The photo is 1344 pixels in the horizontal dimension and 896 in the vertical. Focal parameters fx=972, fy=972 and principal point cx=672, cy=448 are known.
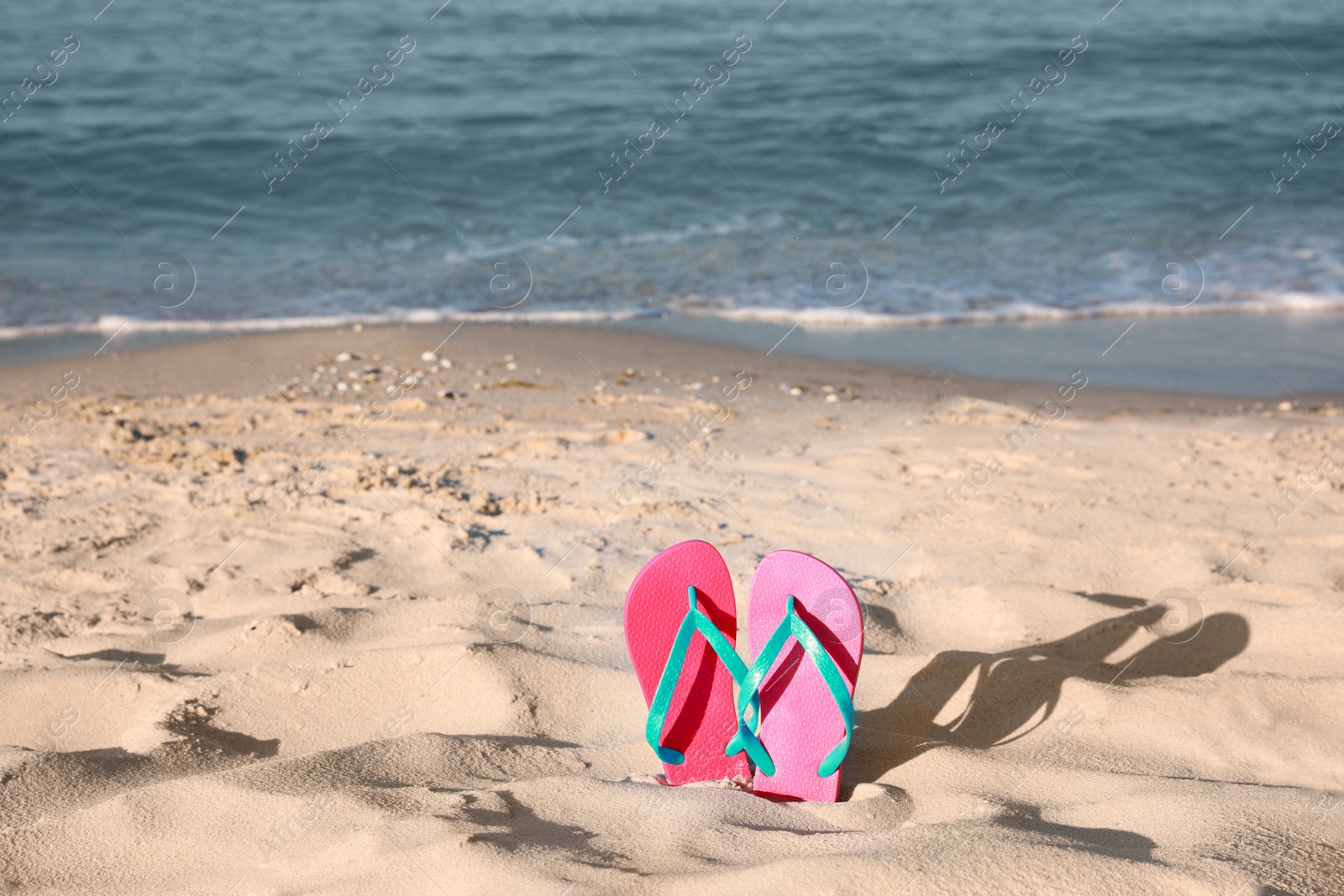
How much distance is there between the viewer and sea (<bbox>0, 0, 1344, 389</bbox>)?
279 inches

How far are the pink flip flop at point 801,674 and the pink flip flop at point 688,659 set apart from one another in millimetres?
66

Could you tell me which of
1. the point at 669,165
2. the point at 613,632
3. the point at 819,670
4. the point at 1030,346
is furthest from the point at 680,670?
the point at 669,165

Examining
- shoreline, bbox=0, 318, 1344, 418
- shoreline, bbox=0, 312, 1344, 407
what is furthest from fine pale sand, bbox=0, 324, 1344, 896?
shoreline, bbox=0, 312, 1344, 407

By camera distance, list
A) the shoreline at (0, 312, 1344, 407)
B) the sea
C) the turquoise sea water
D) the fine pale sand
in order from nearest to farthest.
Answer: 1. the fine pale sand
2. the shoreline at (0, 312, 1344, 407)
3. the sea
4. the turquoise sea water

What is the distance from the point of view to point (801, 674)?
2.10 m

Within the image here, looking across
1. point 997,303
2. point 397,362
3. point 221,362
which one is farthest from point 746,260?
point 221,362

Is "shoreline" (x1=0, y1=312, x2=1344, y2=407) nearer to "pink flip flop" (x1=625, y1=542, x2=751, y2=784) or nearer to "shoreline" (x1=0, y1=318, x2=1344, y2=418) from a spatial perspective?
"shoreline" (x1=0, y1=318, x2=1344, y2=418)

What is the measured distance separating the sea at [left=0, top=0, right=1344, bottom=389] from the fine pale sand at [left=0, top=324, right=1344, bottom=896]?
203cm

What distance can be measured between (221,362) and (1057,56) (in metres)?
11.5

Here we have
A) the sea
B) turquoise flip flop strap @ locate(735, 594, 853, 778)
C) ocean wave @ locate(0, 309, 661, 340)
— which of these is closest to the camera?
turquoise flip flop strap @ locate(735, 594, 853, 778)

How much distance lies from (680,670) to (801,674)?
0.94ft

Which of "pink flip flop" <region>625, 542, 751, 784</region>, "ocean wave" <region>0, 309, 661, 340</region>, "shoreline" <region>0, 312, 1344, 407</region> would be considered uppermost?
"pink flip flop" <region>625, 542, 751, 784</region>

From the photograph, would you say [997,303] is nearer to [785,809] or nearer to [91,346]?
[785,809]

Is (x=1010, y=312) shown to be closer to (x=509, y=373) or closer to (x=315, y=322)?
(x=509, y=373)
